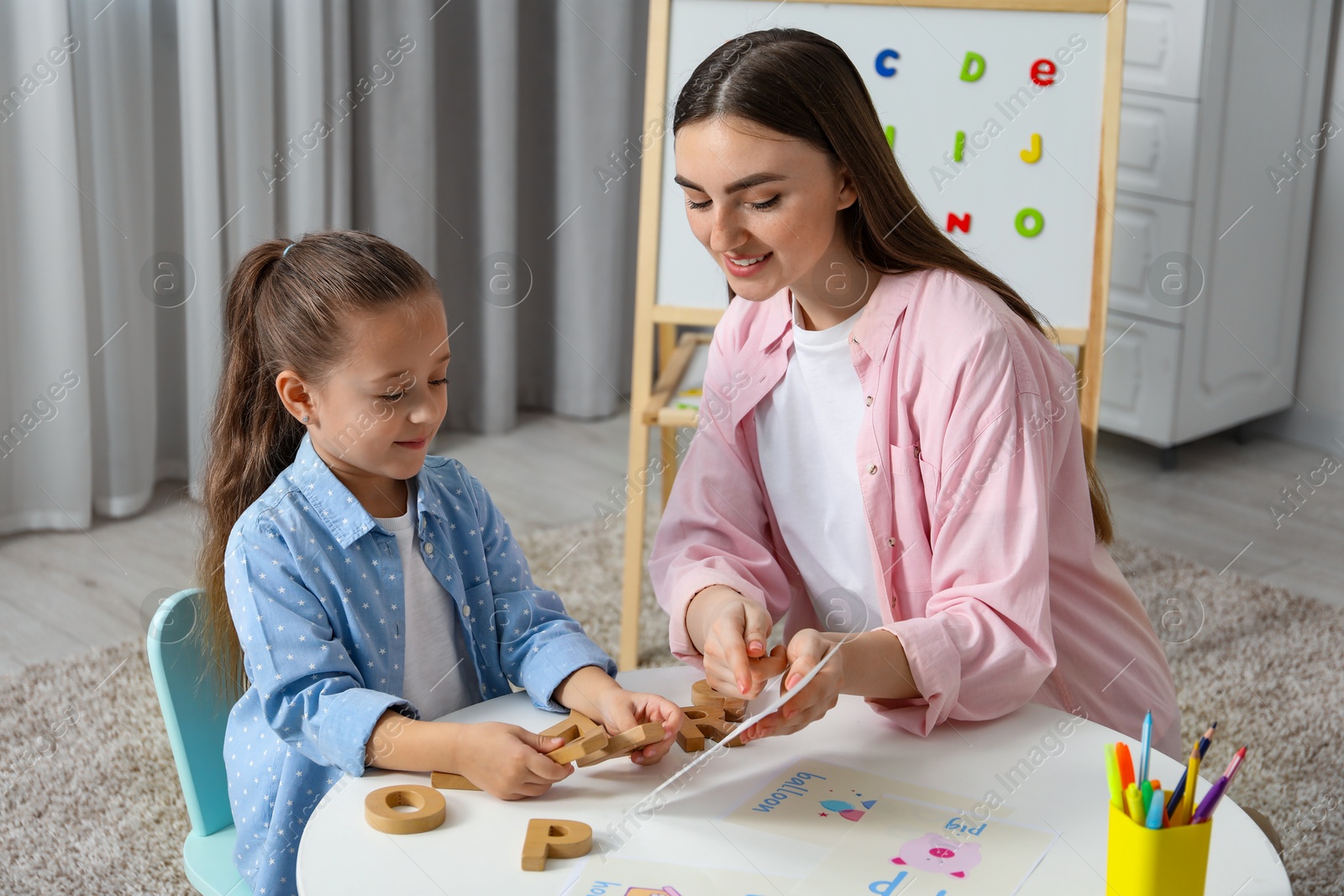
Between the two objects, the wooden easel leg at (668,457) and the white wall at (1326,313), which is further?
the white wall at (1326,313)

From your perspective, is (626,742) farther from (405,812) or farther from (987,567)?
(987,567)

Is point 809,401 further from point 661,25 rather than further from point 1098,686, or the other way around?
point 661,25

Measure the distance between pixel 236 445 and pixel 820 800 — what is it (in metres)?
0.71

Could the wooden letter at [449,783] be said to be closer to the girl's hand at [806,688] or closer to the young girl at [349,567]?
the young girl at [349,567]

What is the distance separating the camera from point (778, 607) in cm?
142

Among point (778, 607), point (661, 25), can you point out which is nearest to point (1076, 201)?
point (661, 25)

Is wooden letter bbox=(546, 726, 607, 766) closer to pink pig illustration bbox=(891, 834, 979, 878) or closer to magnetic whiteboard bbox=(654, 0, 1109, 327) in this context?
pink pig illustration bbox=(891, 834, 979, 878)

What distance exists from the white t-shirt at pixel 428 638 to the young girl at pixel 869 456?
0.22 m

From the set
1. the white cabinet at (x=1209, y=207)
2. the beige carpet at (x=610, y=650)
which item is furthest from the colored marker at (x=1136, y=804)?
the white cabinet at (x=1209, y=207)

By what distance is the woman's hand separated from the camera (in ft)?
3.67

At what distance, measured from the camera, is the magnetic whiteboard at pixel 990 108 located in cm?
225

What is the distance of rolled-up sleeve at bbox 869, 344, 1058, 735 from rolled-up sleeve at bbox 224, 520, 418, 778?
0.46 meters

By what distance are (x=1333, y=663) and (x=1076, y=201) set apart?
1051mm

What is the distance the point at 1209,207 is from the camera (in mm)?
3309
